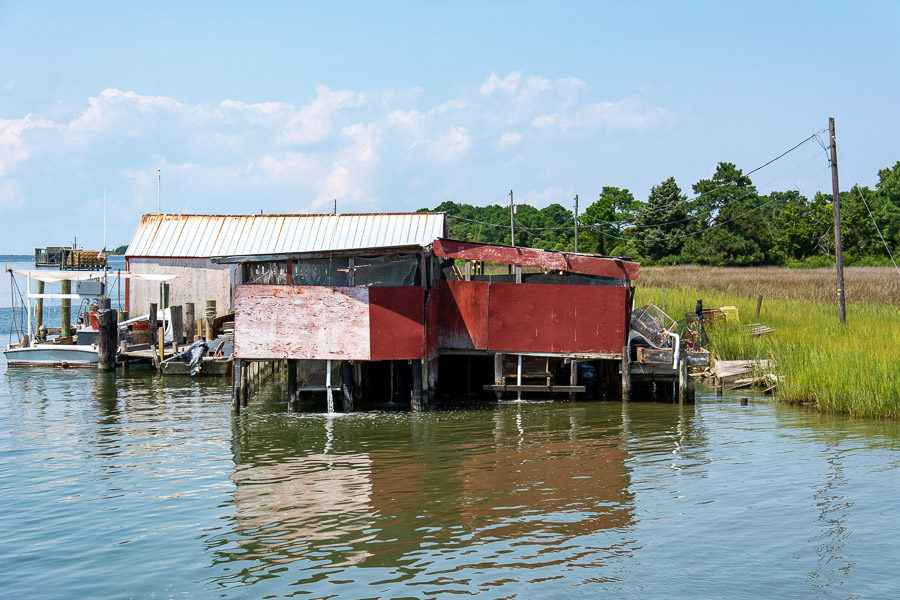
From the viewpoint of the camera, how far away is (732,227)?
199 feet

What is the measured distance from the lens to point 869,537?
9984 mm

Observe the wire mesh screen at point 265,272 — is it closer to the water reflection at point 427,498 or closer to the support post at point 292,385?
the support post at point 292,385

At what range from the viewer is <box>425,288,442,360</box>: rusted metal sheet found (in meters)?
19.0

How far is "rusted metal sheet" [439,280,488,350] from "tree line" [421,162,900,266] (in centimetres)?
3355

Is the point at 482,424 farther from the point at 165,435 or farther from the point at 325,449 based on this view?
the point at 165,435

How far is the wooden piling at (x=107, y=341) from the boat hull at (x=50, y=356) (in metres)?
1.15

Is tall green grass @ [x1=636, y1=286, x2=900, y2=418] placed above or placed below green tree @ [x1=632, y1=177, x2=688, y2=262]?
below

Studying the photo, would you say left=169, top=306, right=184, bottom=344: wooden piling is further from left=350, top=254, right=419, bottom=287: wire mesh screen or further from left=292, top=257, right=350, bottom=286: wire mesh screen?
left=350, top=254, right=419, bottom=287: wire mesh screen

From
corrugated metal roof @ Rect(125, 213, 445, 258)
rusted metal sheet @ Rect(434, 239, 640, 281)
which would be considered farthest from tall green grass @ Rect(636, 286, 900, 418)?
corrugated metal roof @ Rect(125, 213, 445, 258)

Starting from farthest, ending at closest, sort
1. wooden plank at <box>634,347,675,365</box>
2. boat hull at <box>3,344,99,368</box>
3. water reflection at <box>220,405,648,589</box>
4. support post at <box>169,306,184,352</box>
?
support post at <box>169,306,184,352</box>, boat hull at <box>3,344,99,368</box>, wooden plank at <box>634,347,675,365</box>, water reflection at <box>220,405,648,589</box>

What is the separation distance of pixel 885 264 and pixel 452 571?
2004 inches

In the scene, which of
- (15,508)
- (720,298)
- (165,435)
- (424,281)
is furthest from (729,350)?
(15,508)

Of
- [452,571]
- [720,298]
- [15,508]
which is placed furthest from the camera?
[720,298]

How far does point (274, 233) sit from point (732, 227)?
40.8 meters
